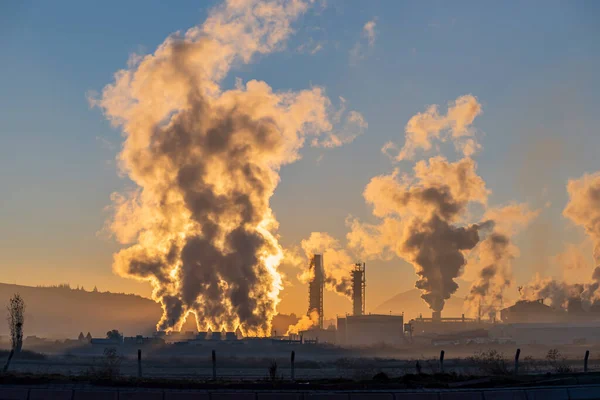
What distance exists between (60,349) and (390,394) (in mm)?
117680

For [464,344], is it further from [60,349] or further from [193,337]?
[60,349]

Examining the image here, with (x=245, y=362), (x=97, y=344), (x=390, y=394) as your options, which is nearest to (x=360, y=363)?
(x=245, y=362)

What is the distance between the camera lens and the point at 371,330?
566ft

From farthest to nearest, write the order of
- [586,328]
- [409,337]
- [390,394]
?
[586,328] < [409,337] < [390,394]

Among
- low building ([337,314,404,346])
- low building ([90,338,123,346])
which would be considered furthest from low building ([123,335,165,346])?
low building ([337,314,404,346])

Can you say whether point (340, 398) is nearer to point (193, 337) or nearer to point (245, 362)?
point (245, 362)

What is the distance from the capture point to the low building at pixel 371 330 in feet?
561

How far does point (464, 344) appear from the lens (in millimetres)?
162375

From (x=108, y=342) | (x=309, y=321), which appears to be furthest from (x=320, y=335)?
(x=108, y=342)

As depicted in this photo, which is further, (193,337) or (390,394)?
(193,337)

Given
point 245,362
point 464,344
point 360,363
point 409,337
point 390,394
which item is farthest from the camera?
point 409,337

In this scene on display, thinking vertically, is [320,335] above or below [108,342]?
above

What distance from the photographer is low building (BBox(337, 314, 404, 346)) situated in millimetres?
170875

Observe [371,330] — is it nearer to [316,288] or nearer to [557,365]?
[316,288]
